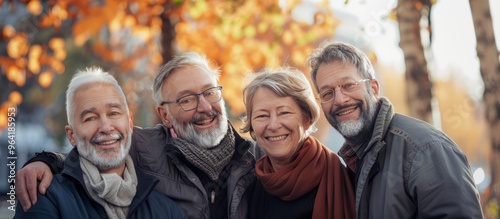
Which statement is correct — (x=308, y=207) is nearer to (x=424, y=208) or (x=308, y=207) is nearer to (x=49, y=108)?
(x=424, y=208)

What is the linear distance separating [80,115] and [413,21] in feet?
17.4

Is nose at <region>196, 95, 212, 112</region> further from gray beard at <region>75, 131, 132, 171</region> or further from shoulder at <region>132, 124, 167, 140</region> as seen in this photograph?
gray beard at <region>75, 131, 132, 171</region>

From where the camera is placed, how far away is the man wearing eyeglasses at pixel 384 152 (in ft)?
13.2

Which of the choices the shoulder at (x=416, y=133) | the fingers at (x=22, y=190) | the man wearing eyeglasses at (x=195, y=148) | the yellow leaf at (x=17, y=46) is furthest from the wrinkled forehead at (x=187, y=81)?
the yellow leaf at (x=17, y=46)

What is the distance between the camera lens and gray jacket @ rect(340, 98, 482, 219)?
13.1ft

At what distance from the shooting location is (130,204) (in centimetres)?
459

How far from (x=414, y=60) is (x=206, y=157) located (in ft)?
14.4

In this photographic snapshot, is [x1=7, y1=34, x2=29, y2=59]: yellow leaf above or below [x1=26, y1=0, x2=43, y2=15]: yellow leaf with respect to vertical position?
below

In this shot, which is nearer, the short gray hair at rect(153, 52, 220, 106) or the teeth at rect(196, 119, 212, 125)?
the teeth at rect(196, 119, 212, 125)

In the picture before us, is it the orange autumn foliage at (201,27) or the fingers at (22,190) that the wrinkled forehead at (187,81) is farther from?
the orange autumn foliage at (201,27)

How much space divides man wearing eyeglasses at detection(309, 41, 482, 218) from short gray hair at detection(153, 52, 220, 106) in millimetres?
879

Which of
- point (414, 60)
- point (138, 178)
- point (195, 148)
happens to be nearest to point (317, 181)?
point (195, 148)

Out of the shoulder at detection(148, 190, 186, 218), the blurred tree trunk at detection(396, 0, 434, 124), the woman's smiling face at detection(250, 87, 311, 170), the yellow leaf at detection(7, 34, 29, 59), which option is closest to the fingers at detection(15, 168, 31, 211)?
the shoulder at detection(148, 190, 186, 218)

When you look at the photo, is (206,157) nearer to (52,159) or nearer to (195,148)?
(195,148)
